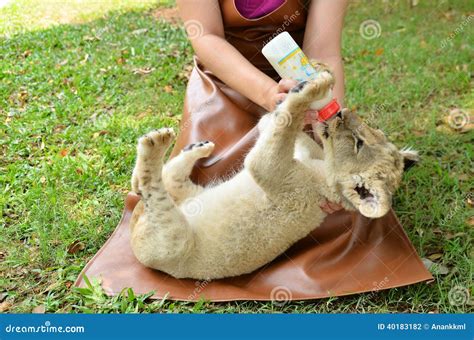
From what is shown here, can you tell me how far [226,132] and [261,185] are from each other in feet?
2.55

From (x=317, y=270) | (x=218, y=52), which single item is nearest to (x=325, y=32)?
(x=218, y=52)

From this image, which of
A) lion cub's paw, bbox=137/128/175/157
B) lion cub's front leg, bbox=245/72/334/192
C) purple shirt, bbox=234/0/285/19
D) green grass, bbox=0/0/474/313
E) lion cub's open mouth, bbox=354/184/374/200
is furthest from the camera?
purple shirt, bbox=234/0/285/19

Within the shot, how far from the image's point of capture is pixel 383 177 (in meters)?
3.47

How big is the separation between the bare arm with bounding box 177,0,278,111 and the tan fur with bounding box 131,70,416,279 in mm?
509

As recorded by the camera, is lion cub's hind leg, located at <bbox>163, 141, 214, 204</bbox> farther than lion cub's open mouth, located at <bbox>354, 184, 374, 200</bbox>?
Yes

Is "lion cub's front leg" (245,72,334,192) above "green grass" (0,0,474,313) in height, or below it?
above

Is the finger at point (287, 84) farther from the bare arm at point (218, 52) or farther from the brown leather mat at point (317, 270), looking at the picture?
the brown leather mat at point (317, 270)

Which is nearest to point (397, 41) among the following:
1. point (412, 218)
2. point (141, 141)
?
point (412, 218)

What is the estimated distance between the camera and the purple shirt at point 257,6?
14.0 feet

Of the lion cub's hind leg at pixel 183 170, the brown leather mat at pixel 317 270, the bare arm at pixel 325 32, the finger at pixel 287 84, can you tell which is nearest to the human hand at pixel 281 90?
the finger at pixel 287 84

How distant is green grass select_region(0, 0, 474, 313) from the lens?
3.87m

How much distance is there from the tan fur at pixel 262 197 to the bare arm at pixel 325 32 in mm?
935

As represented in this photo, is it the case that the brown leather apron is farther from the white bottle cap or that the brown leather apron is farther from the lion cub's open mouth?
the white bottle cap

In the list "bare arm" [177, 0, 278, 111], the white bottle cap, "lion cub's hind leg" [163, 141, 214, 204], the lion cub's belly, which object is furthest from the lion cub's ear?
"lion cub's hind leg" [163, 141, 214, 204]
